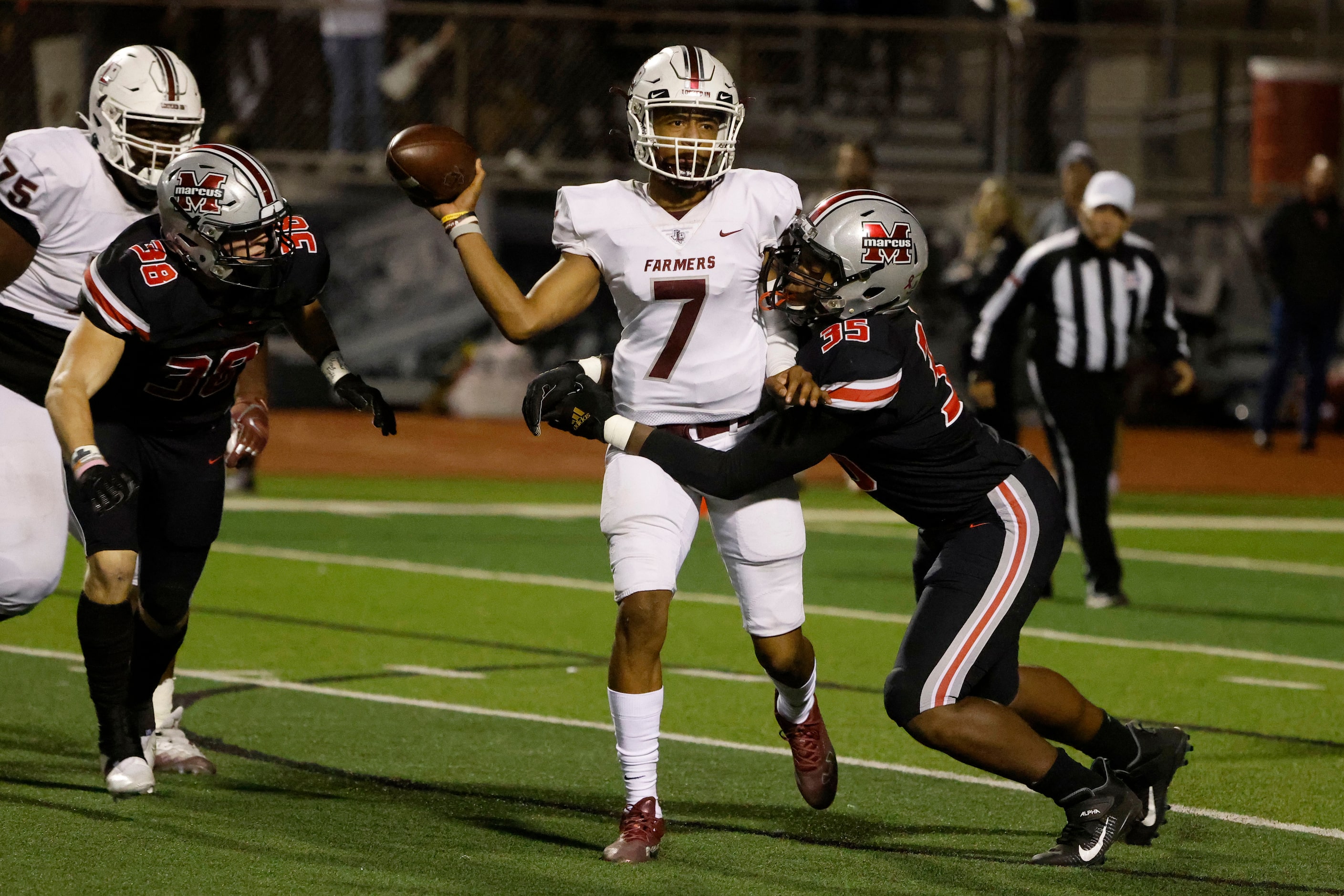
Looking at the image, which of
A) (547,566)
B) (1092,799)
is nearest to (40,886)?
(1092,799)

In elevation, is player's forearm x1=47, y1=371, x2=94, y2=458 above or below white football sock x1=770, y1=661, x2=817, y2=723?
above

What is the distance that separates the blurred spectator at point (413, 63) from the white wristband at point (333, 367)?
32.8 feet

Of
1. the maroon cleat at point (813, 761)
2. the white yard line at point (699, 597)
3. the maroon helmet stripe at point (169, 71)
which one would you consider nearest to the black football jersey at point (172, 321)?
the maroon helmet stripe at point (169, 71)

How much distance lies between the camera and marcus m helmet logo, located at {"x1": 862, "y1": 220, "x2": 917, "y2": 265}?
440 centimetres

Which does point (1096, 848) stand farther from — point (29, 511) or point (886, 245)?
point (29, 511)

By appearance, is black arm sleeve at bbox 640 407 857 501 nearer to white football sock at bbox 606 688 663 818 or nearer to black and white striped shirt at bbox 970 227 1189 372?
white football sock at bbox 606 688 663 818

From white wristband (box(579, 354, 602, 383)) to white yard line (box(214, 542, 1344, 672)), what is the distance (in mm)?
2530

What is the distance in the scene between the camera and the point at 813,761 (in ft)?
15.6

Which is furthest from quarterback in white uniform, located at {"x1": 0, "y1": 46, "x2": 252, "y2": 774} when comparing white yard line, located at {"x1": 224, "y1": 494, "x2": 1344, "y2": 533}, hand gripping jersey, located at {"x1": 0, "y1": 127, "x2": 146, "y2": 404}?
white yard line, located at {"x1": 224, "y1": 494, "x2": 1344, "y2": 533}

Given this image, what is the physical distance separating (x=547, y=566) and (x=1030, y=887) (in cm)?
538

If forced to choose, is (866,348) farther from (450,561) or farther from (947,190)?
(947,190)

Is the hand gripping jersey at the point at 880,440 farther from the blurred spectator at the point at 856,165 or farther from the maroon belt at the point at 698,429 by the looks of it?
the blurred spectator at the point at 856,165

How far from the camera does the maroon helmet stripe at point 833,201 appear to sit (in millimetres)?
4477

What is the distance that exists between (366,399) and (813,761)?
4.81ft
